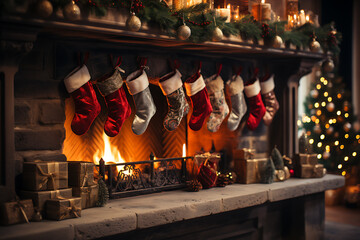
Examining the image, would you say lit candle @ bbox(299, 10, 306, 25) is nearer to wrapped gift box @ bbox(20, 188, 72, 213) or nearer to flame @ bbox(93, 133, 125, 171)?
flame @ bbox(93, 133, 125, 171)

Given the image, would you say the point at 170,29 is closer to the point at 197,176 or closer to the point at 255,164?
the point at 197,176

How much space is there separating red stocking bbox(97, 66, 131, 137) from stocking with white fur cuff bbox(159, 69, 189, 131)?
41 centimetres

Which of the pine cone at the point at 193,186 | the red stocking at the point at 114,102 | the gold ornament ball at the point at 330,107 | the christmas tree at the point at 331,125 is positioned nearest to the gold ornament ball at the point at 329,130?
the christmas tree at the point at 331,125

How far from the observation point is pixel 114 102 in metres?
3.12

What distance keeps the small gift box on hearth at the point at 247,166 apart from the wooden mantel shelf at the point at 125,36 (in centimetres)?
89

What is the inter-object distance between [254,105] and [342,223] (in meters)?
2.08

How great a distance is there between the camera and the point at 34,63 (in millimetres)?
2838

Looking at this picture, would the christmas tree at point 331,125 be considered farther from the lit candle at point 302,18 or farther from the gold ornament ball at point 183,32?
the gold ornament ball at point 183,32

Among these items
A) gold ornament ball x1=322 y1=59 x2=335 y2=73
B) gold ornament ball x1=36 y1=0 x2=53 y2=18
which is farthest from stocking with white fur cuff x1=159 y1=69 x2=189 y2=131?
gold ornament ball x1=322 y1=59 x2=335 y2=73

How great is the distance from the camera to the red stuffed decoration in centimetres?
366

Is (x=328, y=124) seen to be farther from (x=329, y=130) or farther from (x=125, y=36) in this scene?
(x=125, y=36)

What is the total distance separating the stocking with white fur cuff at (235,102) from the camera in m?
3.94

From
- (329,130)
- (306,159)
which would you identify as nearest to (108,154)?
(306,159)

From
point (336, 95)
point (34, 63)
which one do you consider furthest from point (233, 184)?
point (336, 95)
